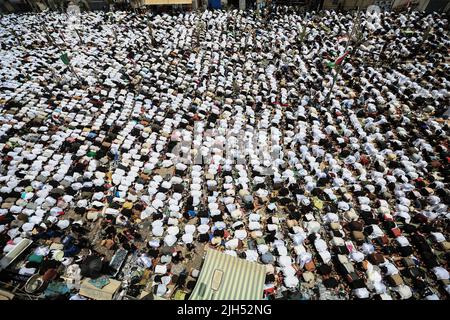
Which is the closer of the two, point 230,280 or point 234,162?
point 230,280

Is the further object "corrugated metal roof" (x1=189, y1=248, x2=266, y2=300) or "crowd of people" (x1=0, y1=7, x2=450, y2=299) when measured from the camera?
"crowd of people" (x1=0, y1=7, x2=450, y2=299)

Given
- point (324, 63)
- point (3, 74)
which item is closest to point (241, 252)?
point (324, 63)

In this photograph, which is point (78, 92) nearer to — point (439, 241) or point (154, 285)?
point (154, 285)

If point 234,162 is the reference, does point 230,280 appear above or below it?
above

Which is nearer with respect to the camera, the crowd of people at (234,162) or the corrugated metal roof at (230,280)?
the corrugated metal roof at (230,280)
